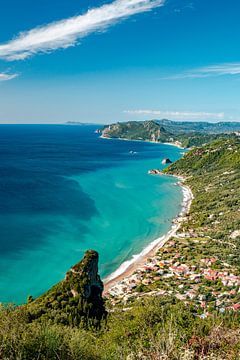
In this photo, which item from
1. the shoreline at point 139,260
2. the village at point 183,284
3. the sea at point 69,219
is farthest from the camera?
the sea at point 69,219

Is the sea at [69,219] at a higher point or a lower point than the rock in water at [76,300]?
lower

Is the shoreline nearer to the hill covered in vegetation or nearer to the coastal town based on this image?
the coastal town

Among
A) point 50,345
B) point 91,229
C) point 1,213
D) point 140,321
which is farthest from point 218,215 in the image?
point 50,345

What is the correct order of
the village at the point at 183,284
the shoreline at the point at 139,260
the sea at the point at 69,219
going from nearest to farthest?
the village at the point at 183,284 < the shoreline at the point at 139,260 < the sea at the point at 69,219

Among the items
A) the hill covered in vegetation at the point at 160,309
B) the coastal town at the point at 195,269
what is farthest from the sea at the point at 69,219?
the hill covered in vegetation at the point at 160,309

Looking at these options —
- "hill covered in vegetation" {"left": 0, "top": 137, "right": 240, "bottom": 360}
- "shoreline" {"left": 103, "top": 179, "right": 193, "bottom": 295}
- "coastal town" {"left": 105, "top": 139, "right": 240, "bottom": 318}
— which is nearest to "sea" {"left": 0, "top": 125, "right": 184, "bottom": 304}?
"shoreline" {"left": 103, "top": 179, "right": 193, "bottom": 295}

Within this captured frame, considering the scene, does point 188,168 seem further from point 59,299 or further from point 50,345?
point 50,345

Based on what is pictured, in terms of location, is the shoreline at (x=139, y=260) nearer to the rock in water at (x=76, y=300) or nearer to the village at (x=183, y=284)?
the village at (x=183, y=284)
